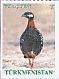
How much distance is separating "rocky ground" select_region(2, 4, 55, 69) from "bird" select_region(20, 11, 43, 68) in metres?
0.02

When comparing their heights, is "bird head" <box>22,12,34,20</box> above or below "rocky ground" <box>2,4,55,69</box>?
above

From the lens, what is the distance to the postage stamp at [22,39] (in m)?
0.99

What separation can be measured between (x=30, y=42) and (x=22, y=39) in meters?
0.04

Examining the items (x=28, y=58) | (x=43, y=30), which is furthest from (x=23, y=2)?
(x=28, y=58)

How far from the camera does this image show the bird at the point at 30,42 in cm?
99

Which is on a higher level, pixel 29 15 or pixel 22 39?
pixel 29 15

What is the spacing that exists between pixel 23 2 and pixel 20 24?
0.34 feet

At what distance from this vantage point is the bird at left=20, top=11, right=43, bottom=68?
0.99 meters

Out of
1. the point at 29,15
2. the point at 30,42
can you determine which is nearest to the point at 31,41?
the point at 30,42

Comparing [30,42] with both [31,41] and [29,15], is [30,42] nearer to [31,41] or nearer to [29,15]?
[31,41]

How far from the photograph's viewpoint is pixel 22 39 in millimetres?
994

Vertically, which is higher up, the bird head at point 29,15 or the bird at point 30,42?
the bird head at point 29,15

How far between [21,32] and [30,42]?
0.06 meters

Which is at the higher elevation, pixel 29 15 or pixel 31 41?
pixel 29 15
